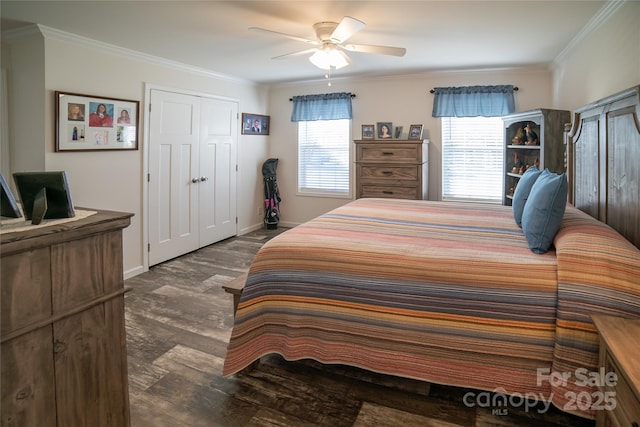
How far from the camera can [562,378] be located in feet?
5.58

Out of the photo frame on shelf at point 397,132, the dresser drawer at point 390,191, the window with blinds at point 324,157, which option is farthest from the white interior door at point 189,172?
the photo frame on shelf at point 397,132

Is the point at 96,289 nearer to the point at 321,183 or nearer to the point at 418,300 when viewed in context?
the point at 418,300

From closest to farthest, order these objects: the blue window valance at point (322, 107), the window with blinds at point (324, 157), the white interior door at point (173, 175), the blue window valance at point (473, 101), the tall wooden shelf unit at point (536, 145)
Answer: the tall wooden shelf unit at point (536, 145), the white interior door at point (173, 175), the blue window valance at point (473, 101), the blue window valance at point (322, 107), the window with blinds at point (324, 157)

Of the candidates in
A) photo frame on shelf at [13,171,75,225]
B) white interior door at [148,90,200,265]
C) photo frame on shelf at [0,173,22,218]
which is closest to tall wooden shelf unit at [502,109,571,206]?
white interior door at [148,90,200,265]

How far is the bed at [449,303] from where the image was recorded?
1695 millimetres

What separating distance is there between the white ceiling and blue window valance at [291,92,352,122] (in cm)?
125

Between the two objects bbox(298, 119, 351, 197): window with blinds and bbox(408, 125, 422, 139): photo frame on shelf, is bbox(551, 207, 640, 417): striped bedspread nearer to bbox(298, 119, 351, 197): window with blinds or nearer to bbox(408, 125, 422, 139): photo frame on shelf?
bbox(408, 125, 422, 139): photo frame on shelf

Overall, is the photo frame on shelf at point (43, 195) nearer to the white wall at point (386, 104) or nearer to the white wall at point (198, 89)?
the white wall at point (198, 89)

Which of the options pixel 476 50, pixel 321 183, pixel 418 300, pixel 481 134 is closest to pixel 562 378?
pixel 418 300

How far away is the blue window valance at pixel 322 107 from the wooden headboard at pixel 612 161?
3.32 metres

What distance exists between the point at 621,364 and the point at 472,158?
425cm

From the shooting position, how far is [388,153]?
4938mm

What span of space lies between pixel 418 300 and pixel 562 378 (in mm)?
688

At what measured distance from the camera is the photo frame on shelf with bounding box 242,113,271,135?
578cm
